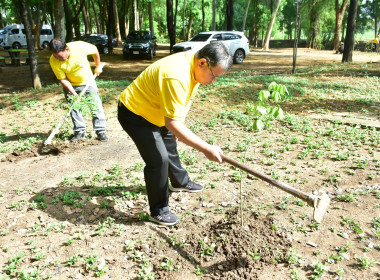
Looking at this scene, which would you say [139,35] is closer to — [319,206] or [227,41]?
[227,41]

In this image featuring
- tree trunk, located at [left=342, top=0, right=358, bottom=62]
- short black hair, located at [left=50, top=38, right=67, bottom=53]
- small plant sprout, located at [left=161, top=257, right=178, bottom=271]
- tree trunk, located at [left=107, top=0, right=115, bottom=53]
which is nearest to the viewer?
small plant sprout, located at [left=161, top=257, right=178, bottom=271]

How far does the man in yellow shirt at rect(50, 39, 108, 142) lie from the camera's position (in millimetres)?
5043

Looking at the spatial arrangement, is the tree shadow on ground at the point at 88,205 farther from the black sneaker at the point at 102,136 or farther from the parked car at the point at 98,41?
the parked car at the point at 98,41

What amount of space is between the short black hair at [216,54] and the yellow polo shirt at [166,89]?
172mm

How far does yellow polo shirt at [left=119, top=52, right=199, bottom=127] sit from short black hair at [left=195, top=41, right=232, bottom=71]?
17 centimetres

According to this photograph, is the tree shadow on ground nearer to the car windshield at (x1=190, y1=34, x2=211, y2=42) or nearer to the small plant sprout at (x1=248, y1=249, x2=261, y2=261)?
the small plant sprout at (x1=248, y1=249, x2=261, y2=261)

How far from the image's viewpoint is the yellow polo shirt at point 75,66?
5.19 metres

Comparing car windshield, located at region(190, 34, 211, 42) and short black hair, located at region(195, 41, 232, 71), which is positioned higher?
car windshield, located at region(190, 34, 211, 42)

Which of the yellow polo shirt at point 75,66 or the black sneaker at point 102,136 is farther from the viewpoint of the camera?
the black sneaker at point 102,136

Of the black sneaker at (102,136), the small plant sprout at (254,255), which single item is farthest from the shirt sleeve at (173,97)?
the black sneaker at (102,136)

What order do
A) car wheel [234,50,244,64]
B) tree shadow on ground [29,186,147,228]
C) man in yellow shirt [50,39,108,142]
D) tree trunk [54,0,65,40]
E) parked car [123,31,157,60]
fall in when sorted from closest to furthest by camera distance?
tree shadow on ground [29,186,147,228] → man in yellow shirt [50,39,108,142] → tree trunk [54,0,65,40] → car wheel [234,50,244,64] → parked car [123,31,157,60]

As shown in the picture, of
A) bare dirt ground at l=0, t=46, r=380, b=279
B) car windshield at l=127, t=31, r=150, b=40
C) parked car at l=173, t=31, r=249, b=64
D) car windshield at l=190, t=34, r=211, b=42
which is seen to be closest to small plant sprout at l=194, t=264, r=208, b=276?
bare dirt ground at l=0, t=46, r=380, b=279

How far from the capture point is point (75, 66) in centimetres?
528

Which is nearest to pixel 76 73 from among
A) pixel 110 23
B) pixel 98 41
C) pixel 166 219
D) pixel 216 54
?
pixel 166 219
